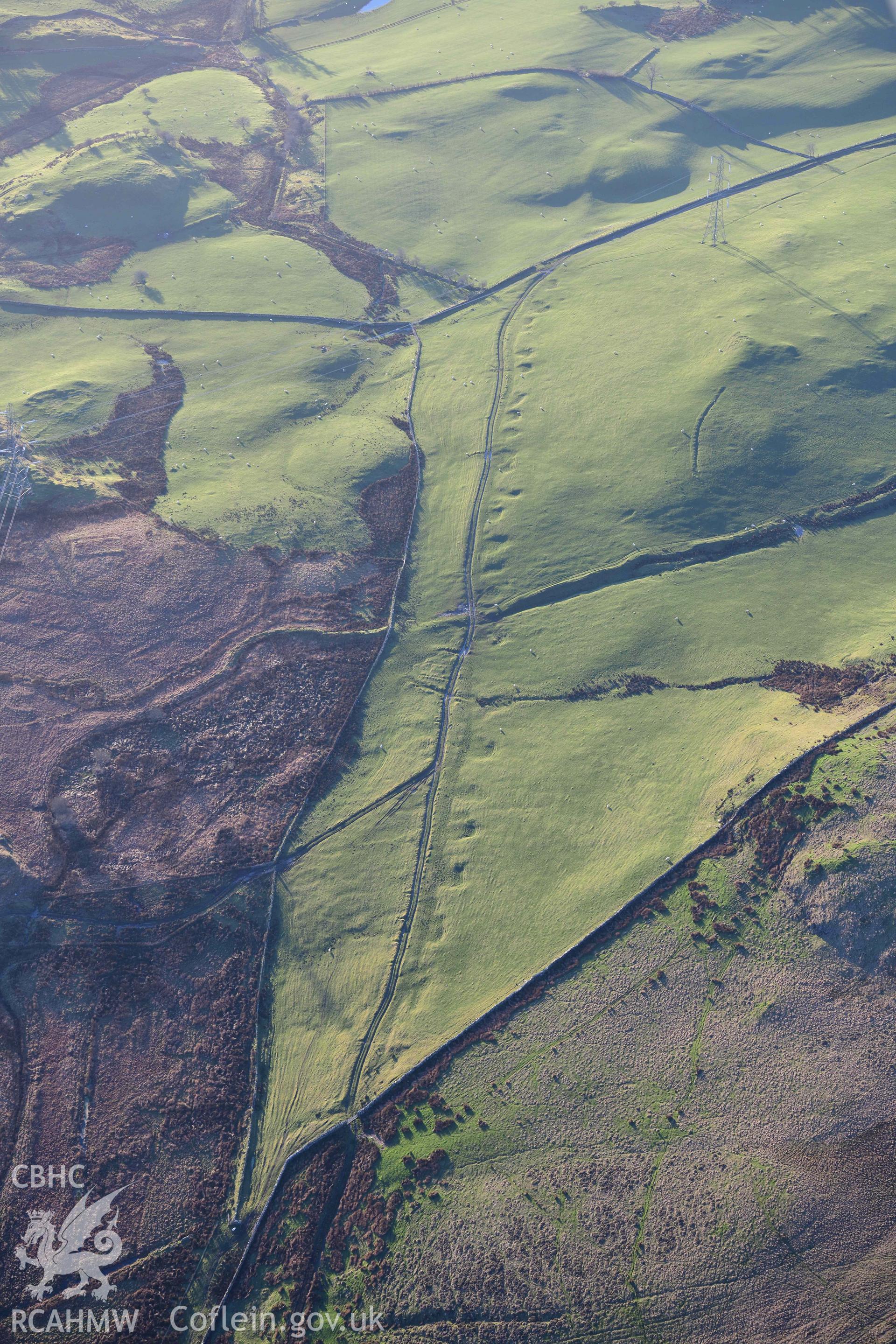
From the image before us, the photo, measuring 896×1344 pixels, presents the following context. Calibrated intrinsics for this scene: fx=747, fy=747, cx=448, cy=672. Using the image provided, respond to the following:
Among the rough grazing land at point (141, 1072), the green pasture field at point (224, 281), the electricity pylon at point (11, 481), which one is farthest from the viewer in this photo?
the green pasture field at point (224, 281)

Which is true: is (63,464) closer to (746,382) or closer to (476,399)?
(476,399)

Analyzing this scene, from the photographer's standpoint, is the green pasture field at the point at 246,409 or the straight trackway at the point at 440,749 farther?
the green pasture field at the point at 246,409

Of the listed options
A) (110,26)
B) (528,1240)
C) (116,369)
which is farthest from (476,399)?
A: (110,26)

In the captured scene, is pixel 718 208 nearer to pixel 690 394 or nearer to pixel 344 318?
pixel 690 394

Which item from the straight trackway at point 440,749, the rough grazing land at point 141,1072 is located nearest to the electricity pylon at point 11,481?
the rough grazing land at point 141,1072

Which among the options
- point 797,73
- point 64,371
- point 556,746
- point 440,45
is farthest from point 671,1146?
Result: point 440,45

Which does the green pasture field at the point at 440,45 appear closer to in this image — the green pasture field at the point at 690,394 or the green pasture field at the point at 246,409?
the green pasture field at the point at 690,394

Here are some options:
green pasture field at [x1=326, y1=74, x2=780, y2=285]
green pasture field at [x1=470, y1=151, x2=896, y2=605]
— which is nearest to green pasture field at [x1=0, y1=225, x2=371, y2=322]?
green pasture field at [x1=326, y1=74, x2=780, y2=285]
